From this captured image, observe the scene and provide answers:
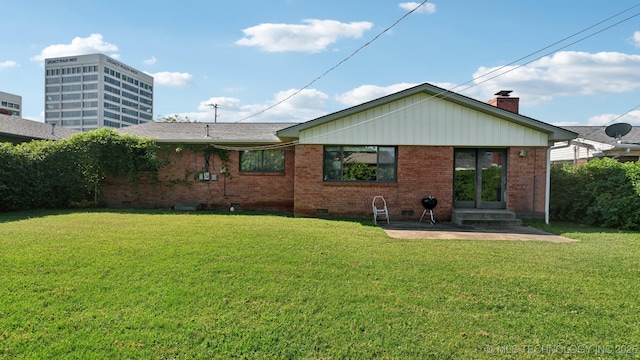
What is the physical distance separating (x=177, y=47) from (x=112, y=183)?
18.2 ft

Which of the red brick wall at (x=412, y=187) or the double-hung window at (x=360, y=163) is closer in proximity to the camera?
the red brick wall at (x=412, y=187)

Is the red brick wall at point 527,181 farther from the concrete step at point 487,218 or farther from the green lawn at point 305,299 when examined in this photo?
the green lawn at point 305,299

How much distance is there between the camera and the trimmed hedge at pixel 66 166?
37.7ft

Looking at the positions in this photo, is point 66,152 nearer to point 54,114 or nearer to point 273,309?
point 273,309

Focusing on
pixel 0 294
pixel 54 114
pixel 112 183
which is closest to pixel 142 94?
pixel 54 114

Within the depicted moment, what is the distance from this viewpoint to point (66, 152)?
12.9 meters

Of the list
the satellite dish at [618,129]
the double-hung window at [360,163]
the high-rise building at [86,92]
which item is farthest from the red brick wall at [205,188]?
the high-rise building at [86,92]

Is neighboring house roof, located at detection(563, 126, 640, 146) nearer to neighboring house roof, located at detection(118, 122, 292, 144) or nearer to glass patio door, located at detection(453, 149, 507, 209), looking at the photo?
glass patio door, located at detection(453, 149, 507, 209)

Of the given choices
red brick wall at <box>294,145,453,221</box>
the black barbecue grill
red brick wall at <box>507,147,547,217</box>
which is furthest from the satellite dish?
the black barbecue grill

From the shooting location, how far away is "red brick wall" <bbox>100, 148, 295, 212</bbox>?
1347 cm

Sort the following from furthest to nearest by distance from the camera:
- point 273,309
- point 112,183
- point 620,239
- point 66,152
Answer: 1. point 112,183
2. point 66,152
3. point 620,239
4. point 273,309

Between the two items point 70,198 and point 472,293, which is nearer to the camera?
point 472,293

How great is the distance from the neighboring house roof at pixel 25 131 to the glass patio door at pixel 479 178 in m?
16.7

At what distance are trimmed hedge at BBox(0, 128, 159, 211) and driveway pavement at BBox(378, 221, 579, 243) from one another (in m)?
8.95
